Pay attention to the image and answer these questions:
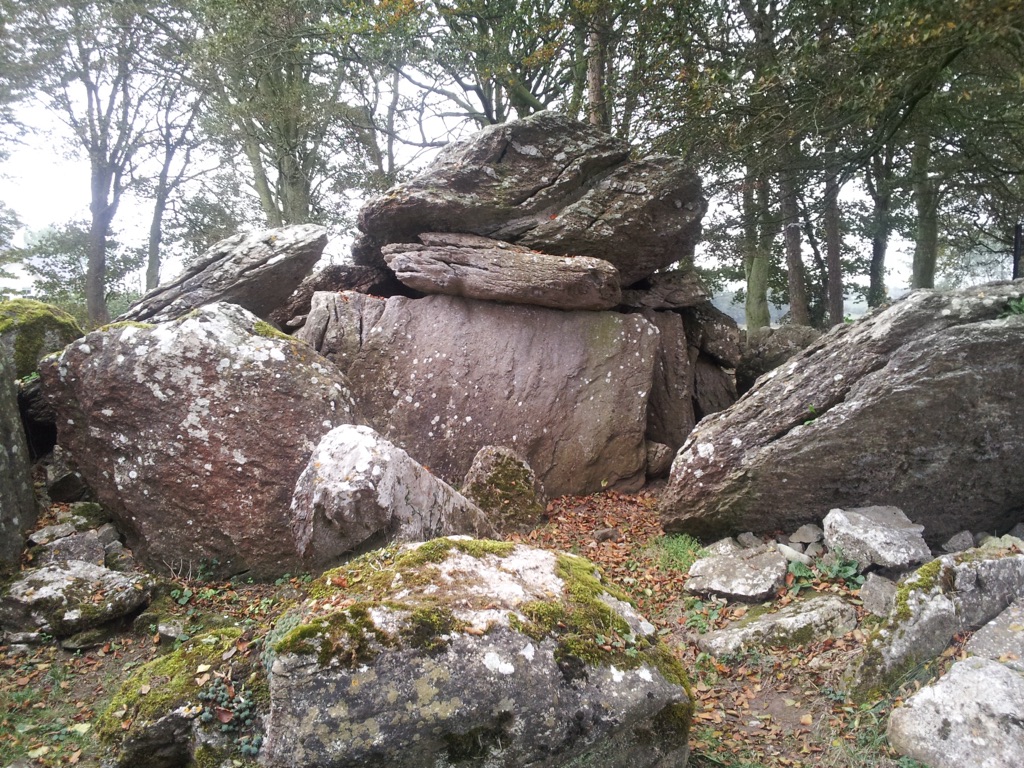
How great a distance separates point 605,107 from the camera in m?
13.2

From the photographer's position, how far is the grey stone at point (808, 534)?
6.81m

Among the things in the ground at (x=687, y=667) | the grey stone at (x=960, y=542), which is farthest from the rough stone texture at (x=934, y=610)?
the grey stone at (x=960, y=542)

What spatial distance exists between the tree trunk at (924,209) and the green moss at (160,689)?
14162mm

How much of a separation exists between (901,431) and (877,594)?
75.9 inches

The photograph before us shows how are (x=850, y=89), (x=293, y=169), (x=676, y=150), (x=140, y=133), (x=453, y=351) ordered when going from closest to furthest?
(x=850, y=89) → (x=453, y=351) → (x=676, y=150) → (x=293, y=169) → (x=140, y=133)

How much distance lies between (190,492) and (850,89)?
8980 mm

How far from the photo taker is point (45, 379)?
7.28 m

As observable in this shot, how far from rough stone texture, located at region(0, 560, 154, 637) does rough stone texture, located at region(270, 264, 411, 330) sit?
596 cm

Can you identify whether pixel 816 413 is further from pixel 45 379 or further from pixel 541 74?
pixel 541 74

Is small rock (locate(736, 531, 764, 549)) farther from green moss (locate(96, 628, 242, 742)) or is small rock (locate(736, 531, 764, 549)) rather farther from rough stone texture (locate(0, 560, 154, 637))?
rough stone texture (locate(0, 560, 154, 637))

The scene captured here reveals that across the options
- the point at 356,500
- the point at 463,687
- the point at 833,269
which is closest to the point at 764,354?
the point at 833,269

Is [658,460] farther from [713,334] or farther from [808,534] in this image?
[808,534]

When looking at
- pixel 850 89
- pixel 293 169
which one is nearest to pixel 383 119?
pixel 293 169

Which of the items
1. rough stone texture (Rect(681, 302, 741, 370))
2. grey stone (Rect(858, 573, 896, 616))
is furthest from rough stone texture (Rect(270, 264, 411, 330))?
grey stone (Rect(858, 573, 896, 616))
